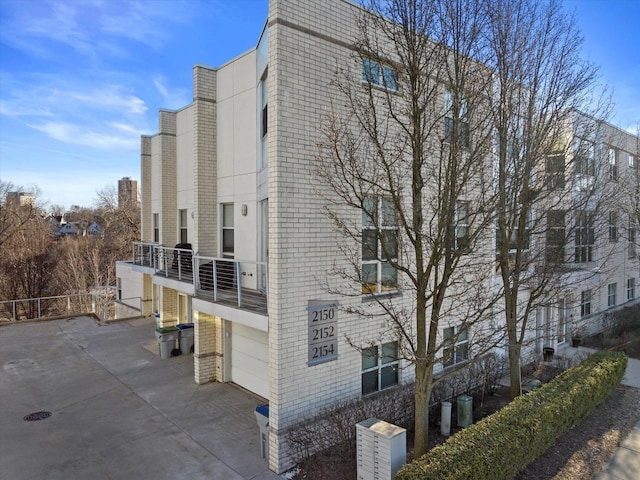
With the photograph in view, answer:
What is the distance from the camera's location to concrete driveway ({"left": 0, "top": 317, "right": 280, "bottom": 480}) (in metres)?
7.02

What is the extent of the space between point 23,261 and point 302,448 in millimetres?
34830

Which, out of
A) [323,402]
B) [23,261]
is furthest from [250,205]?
[23,261]

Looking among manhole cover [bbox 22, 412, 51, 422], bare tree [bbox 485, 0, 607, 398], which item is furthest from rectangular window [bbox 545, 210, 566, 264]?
manhole cover [bbox 22, 412, 51, 422]

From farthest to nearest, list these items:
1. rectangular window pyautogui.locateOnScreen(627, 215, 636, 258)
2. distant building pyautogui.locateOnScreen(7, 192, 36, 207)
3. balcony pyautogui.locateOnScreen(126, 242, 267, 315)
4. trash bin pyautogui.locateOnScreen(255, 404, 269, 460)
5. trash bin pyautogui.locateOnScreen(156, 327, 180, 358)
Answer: distant building pyautogui.locateOnScreen(7, 192, 36, 207)
rectangular window pyautogui.locateOnScreen(627, 215, 636, 258)
trash bin pyautogui.locateOnScreen(156, 327, 180, 358)
balcony pyautogui.locateOnScreen(126, 242, 267, 315)
trash bin pyautogui.locateOnScreen(255, 404, 269, 460)

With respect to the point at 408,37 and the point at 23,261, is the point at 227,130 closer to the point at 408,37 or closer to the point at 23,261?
the point at 408,37

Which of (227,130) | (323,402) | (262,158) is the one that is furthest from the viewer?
(227,130)

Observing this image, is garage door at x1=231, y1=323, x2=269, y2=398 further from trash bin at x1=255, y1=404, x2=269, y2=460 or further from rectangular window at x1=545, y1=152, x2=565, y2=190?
rectangular window at x1=545, y1=152, x2=565, y2=190

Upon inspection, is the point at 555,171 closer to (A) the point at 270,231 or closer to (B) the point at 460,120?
(B) the point at 460,120

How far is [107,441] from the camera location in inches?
310

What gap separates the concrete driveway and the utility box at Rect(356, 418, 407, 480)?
1.73 meters

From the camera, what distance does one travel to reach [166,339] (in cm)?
1320

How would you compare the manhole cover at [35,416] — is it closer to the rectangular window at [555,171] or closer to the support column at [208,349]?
the support column at [208,349]

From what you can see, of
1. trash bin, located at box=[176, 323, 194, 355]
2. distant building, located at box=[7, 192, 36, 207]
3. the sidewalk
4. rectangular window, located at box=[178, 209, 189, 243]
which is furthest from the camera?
distant building, located at box=[7, 192, 36, 207]

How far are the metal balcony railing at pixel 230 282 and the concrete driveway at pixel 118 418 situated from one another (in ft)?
8.14
